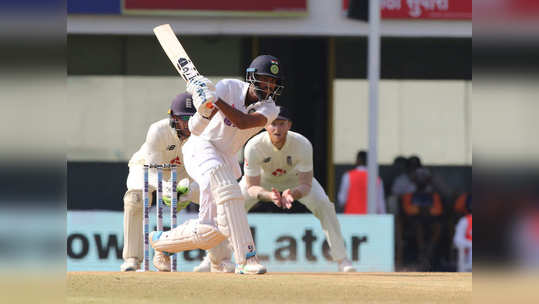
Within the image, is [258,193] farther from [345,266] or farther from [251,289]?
[251,289]

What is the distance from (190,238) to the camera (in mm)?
7273

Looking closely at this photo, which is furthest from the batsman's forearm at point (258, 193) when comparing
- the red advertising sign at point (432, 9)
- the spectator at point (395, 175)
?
the red advertising sign at point (432, 9)

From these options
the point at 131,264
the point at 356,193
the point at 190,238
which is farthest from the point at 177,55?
the point at 356,193

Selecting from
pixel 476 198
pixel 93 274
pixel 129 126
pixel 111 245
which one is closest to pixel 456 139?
pixel 129 126

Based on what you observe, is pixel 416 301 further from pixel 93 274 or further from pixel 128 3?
pixel 128 3

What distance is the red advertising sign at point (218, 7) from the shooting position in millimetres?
15234

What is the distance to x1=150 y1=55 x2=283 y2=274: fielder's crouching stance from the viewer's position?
6.88m

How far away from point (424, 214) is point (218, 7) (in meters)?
4.49

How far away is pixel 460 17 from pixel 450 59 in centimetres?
117

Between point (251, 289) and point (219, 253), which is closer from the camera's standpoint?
point (251, 289)

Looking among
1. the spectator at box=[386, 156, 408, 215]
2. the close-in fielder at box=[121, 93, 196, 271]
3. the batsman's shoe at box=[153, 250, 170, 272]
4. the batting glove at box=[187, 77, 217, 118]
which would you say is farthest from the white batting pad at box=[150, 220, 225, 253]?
the spectator at box=[386, 156, 408, 215]

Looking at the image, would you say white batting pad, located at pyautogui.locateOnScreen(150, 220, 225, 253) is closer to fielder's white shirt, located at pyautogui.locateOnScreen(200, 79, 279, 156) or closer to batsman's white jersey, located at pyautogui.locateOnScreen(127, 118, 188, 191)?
fielder's white shirt, located at pyautogui.locateOnScreen(200, 79, 279, 156)

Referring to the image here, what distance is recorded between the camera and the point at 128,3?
15.1 metres

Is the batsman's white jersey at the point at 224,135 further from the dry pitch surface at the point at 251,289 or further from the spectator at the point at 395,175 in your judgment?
the spectator at the point at 395,175
